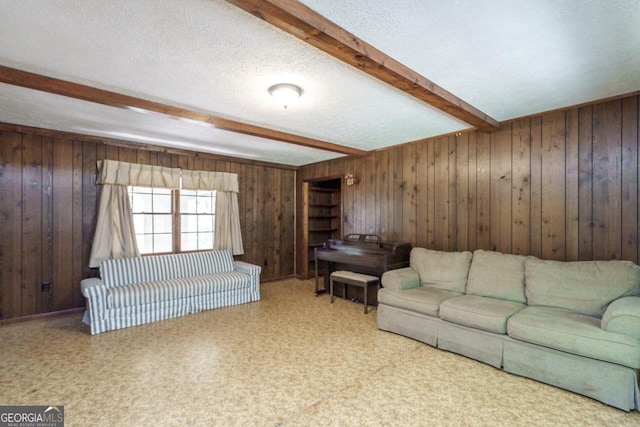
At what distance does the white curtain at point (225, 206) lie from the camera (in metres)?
5.20

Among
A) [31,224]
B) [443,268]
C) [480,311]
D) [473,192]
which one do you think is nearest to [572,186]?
[473,192]

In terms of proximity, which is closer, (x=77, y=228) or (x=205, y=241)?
(x=77, y=228)

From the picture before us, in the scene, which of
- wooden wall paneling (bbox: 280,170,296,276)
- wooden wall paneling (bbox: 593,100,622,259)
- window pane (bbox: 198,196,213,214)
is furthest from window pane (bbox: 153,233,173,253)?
wooden wall paneling (bbox: 593,100,622,259)

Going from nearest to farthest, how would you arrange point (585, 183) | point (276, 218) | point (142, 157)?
point (585, 183)
point (142, 157)
point (276, 218)

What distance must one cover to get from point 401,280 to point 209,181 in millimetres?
3561

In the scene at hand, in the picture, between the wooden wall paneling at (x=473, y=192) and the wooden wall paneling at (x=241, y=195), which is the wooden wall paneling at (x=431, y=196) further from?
the wooden wall paneling at (x=241, y=195)

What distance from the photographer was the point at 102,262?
3924 mm

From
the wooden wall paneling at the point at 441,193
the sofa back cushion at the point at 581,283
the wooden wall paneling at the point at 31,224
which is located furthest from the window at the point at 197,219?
the sofa back cushion at the point at 581,283

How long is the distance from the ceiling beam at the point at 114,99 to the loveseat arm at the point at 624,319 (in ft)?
11.6

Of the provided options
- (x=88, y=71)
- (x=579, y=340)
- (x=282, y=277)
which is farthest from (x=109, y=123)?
(x=579, y=340)

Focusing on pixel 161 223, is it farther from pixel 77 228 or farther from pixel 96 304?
pixel 96 304

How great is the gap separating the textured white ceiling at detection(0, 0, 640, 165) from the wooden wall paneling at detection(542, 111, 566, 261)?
23cm

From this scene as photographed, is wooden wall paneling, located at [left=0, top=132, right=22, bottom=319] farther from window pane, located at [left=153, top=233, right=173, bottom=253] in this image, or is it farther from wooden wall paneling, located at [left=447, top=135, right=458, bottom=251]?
wooden wall paneling, located at [left=447, top=135, right=458, bottom=251]

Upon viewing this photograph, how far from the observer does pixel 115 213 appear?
4.30 meters
